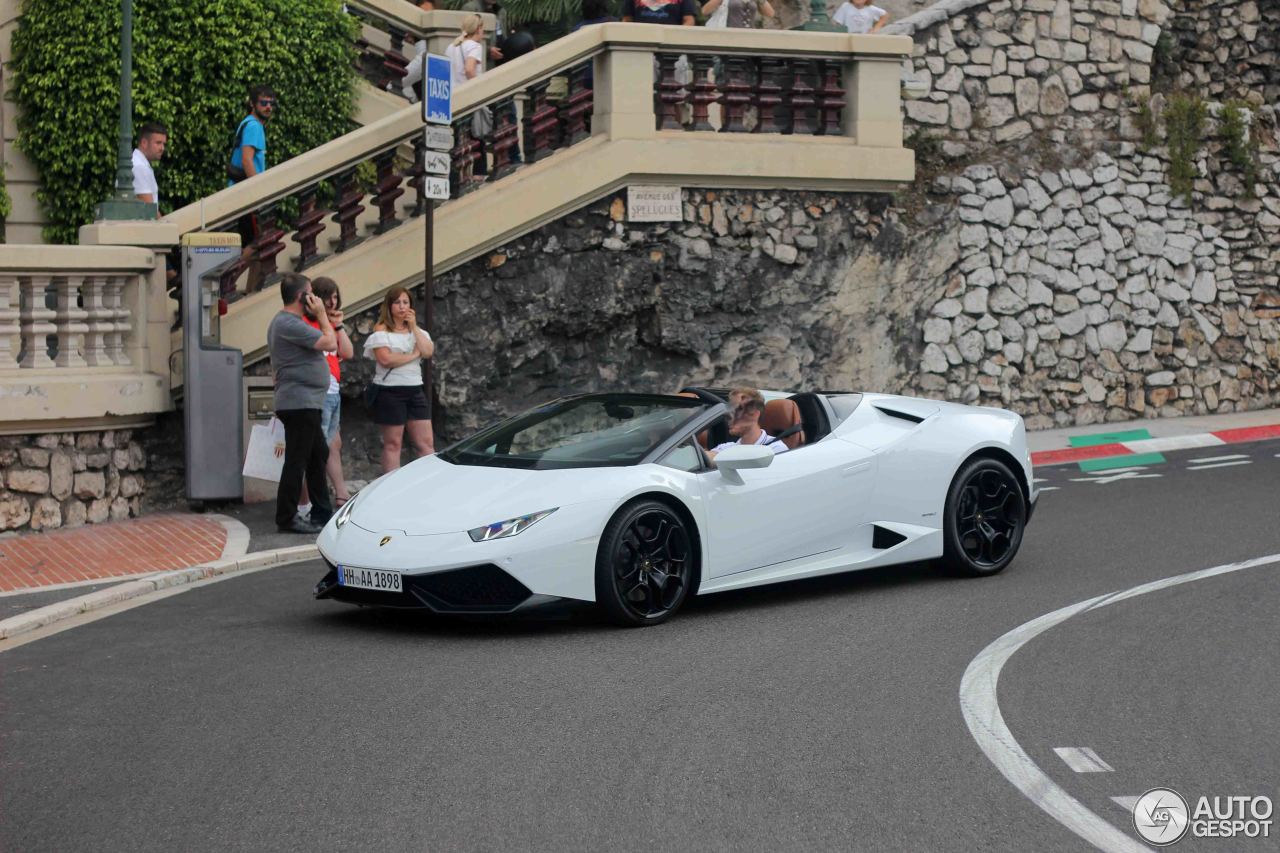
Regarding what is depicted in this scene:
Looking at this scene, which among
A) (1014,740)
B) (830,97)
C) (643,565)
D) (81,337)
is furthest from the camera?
(830,97)

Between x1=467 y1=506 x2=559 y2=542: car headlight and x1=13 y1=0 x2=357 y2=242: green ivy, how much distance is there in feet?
30.3

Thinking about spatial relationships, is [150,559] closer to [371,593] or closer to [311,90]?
[371,593]

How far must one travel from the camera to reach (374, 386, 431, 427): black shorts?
482 inches

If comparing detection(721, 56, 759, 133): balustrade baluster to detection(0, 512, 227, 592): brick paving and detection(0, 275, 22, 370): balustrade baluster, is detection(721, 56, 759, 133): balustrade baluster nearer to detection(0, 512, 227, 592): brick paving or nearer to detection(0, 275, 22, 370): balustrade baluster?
detection(0, 512, 227, 592): brick paving

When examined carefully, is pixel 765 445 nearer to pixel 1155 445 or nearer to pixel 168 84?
pixel 1155 445

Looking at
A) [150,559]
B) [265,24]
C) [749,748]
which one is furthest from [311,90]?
[749,748]

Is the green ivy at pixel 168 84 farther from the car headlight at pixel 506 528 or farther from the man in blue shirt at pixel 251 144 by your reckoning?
the car headlight at pixel 506 528

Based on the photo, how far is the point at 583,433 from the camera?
353 inches

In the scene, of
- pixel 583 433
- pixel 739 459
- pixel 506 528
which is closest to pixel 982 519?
pixel 739 459

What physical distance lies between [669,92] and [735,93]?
2.21ft

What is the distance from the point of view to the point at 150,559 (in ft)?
34.3

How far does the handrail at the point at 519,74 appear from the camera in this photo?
42.4 ft

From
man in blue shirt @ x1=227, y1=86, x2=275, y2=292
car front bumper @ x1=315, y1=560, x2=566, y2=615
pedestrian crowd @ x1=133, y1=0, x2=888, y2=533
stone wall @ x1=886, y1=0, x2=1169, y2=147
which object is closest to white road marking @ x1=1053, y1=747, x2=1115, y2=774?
car front bumper @ x1=315, y1=560, x2=566, y2=615

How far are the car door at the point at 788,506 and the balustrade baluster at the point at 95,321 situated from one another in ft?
17.5
